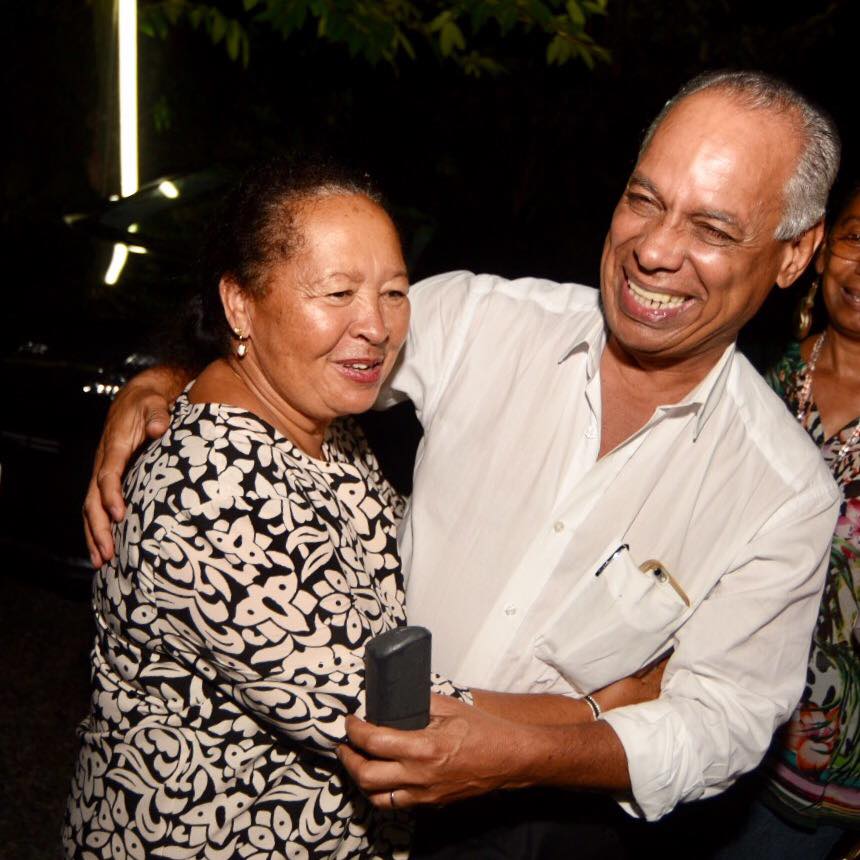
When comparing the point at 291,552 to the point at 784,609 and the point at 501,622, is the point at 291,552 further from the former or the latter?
the point at 784,609

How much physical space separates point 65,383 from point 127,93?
3.36m

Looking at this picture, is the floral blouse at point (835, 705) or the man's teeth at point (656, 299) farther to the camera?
the floral blouse at point (835, 705)

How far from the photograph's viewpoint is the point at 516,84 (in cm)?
1049

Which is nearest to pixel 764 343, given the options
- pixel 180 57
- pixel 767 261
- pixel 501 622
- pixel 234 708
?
pixel 767 261

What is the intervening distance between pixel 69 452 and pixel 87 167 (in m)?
3.93

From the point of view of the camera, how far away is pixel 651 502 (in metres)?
1.92

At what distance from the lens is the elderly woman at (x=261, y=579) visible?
1.52m

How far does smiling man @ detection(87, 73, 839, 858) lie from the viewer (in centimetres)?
181

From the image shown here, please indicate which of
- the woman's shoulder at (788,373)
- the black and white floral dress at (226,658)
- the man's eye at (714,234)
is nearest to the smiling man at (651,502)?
the man's eye at (714,234)

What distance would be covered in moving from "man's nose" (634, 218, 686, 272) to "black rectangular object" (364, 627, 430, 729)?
891 millimetres

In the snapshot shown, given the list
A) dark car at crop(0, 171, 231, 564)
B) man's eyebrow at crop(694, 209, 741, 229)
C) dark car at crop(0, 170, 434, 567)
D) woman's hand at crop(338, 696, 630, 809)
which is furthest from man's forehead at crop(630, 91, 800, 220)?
dark car at crop(0, 171, 231, 564)

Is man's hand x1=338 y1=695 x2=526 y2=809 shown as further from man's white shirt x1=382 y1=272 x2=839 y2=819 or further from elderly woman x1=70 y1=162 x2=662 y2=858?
man's white shirt x1=382 y1=272 x2=839 y2=819

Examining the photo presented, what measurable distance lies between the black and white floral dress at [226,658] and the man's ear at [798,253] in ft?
3.38

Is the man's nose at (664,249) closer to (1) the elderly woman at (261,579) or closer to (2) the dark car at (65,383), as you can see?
(1) the elderly woman at (261,579)
